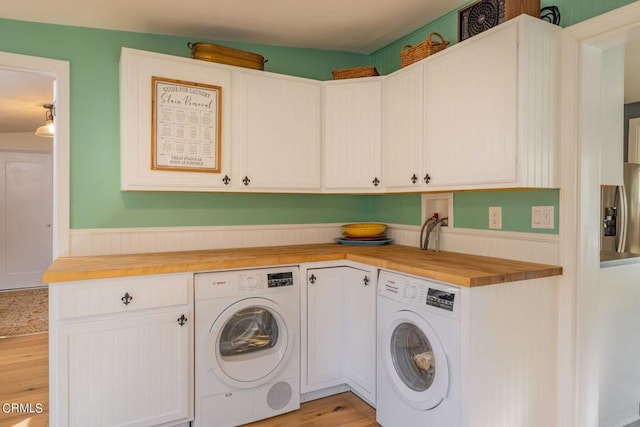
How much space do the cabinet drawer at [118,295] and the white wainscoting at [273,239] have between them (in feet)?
2.11

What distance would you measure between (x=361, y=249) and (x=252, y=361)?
3.31 ft

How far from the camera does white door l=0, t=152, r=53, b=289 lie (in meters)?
5.65

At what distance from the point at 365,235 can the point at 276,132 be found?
3.34 feet

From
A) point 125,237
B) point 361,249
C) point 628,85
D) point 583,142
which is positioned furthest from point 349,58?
point 628,85

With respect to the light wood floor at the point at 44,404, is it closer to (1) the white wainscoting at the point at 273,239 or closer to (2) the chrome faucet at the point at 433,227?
(1) the white wainscoting at the point at 273,239

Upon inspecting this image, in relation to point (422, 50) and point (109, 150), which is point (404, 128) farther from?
point (109, 150)

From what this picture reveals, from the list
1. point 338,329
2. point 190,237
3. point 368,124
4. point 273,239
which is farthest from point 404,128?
point 190,237

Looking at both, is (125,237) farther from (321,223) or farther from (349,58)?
(349,58)

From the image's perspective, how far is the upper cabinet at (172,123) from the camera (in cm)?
227

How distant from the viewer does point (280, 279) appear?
2.31m

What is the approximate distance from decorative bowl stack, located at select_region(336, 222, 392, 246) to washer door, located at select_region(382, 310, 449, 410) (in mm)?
879

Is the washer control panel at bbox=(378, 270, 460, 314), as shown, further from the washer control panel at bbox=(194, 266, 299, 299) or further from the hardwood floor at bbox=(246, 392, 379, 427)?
the hardwood floor at bbox=(246, 392, 379, 427)

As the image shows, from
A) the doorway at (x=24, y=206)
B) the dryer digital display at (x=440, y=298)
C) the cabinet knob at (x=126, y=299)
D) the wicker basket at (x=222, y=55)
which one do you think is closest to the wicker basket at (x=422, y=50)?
the wicker basket at (x=222, y=55)

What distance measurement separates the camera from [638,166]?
3389 millimetres
